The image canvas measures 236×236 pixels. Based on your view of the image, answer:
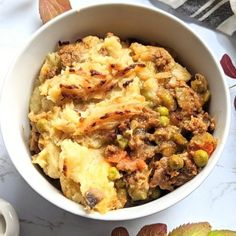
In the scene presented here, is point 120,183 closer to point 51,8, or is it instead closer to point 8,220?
point 8,220

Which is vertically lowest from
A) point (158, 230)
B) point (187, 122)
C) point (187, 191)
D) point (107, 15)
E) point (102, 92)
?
point (158, 230)

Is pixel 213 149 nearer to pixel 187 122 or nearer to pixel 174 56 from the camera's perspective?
pixel 187 122

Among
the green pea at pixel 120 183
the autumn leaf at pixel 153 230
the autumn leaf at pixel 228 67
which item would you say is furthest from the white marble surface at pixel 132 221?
the green pea at pixel 120 183

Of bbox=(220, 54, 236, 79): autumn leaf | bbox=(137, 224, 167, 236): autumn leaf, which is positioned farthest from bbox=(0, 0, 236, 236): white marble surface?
bbox=(220, 54, 236, 79): autumn leaf

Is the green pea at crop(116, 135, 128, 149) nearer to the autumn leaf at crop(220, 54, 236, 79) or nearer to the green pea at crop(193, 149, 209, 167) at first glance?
the green pea at crop(193, 149, 209, 167)

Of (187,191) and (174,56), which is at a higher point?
(174,56)

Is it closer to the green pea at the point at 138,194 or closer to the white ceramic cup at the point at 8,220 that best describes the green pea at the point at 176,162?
the green pea at the point at 138,194

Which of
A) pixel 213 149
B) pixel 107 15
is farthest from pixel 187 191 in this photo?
pixel 107 15
